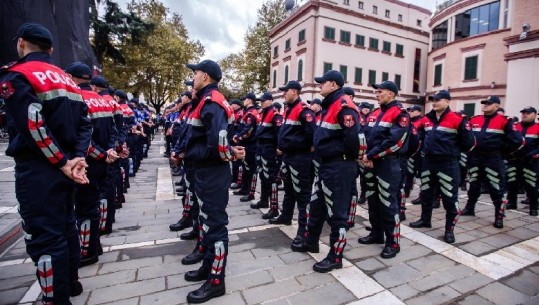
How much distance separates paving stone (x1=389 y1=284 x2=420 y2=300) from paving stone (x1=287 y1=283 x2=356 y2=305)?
0.50m

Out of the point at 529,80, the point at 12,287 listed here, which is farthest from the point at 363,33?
the point at 12,287

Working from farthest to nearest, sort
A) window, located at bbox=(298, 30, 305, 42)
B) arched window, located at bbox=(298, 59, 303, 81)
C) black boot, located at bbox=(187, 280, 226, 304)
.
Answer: arched window, located at bbox=(298, 59, 303, 81) → window, located at bbox=(298, 30, 305, 42) → black boot, located at bbox=(187, 280, 226, 304)

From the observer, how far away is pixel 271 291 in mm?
3145

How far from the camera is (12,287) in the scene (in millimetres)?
3156

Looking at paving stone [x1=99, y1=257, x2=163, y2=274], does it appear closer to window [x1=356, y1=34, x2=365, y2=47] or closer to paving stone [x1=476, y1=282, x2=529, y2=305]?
paving stone [x1=476, y1=282, x2=529, y2=305]

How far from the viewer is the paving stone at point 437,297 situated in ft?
10.0

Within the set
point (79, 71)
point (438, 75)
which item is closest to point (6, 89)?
point (79, 71)

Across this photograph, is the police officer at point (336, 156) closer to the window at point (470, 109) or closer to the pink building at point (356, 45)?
the pink building at point (356, 45)

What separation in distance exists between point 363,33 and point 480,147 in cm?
2447

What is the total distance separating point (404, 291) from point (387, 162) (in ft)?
5.52

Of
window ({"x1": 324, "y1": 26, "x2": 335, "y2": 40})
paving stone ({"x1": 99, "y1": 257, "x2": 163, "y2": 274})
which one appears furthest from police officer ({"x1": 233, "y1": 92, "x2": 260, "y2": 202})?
window ({"x1": 324, "y1": 26, "x2": 335, "y2": 40})

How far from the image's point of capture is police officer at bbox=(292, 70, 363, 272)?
3.55 metres

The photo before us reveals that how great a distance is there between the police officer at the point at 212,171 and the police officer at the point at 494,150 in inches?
199

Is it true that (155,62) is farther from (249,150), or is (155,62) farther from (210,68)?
(210,68)
